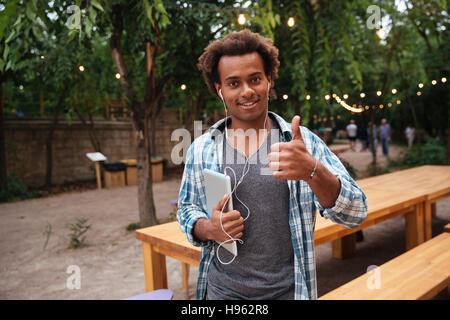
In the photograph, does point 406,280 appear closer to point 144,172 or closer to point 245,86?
point 245,86

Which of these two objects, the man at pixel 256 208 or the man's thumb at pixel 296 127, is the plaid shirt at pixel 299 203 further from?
the man's thumb at pixel 296 127

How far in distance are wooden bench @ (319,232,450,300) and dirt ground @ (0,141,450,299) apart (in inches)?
50.3

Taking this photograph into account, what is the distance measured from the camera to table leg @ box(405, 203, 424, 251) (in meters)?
3.55

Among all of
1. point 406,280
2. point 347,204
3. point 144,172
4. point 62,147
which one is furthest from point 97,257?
point 62,147

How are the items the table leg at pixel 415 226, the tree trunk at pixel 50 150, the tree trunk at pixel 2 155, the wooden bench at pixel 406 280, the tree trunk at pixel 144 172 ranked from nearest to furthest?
the wooden bench at pixel 406 280 → the table leg at pixel 415 226 → the tree trunk at pixel 144 172 → the tree trunk at pixel 2 155 → the tree trunk at pixel 50 150

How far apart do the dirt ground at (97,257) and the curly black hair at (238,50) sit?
262cm

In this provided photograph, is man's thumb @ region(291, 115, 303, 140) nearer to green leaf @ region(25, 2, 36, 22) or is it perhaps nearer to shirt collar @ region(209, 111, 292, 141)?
shirt collar @ region(209, 111, 292, 141)

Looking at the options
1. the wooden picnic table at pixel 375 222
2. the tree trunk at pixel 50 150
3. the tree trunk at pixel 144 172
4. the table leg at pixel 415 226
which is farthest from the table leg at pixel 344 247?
the tree trunk at pixel 50 150

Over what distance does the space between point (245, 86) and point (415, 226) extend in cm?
318

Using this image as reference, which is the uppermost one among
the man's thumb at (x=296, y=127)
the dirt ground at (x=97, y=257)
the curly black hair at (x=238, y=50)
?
the curly black hair at (x=238, y=50)

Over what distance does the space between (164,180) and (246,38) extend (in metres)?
10.6

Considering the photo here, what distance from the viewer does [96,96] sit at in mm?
10266

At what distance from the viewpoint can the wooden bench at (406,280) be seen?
1737 mm

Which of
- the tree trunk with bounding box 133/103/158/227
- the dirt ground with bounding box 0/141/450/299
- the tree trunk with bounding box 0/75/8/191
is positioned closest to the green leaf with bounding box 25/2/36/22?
the dirt ground with bounding box 0/141/450/299
